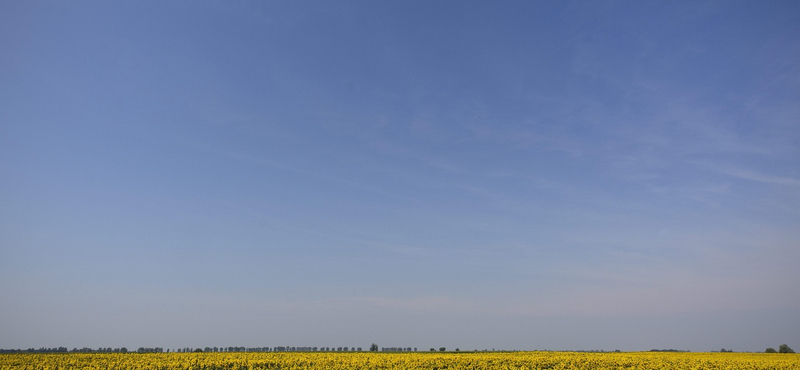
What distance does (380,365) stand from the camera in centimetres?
5156

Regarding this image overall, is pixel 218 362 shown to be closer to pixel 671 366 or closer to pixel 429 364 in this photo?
pixel 429 364

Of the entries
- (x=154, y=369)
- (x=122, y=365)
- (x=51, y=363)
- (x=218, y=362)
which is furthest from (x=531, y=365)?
(x=51, y=363)

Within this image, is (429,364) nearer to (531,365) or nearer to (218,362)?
(531,365)

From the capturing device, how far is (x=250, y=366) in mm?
48562

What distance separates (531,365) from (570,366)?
460 centimetres

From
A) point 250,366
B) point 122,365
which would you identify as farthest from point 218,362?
point 122,365

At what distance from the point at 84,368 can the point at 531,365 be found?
49.0 metres

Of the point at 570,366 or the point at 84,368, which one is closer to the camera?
the point at 84,368

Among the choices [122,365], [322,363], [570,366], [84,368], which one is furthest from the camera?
[570,366]

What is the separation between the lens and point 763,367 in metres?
53.6

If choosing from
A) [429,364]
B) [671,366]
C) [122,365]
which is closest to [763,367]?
[671,366]

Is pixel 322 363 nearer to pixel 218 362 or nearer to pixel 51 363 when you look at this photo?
pixel 218 362

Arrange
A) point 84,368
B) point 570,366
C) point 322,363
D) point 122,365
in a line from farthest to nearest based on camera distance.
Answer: point 570,366, point 322,363, point 122,365, point 84,368

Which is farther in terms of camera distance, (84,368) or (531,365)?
(531,365)
